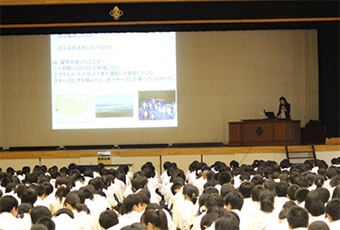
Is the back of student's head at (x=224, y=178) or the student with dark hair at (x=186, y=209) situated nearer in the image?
the student with dark hair at (x=186, y=209)

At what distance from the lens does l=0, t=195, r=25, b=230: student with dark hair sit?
5.16 metres

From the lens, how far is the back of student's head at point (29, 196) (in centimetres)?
624

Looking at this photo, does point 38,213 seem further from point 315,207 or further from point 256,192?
point 315,207

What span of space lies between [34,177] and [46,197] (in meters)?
1.71

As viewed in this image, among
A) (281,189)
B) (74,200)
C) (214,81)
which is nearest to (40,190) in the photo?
(74,200)

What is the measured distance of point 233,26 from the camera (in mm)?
13797

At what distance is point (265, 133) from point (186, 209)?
729cm

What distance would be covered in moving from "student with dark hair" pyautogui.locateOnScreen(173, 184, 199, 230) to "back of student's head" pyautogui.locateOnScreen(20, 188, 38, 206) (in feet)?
5.09

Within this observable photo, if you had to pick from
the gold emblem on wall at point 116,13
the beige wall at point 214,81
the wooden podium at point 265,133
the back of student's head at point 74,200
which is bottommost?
the back of student's head at point 74,200

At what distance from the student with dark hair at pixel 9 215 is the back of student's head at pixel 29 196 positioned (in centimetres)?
68

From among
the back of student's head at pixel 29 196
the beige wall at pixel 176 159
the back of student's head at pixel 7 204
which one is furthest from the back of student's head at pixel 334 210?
the beige wall at pixel 176 159

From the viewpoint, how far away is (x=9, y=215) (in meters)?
5.35

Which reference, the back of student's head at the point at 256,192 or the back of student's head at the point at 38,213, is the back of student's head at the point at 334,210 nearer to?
the back of student's head at the point at 256,192

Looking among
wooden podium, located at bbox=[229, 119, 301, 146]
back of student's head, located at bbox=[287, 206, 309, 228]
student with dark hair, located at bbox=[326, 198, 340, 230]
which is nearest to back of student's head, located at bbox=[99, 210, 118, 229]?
back of student's head, located at bbox=[287, 206, 309, 228]
